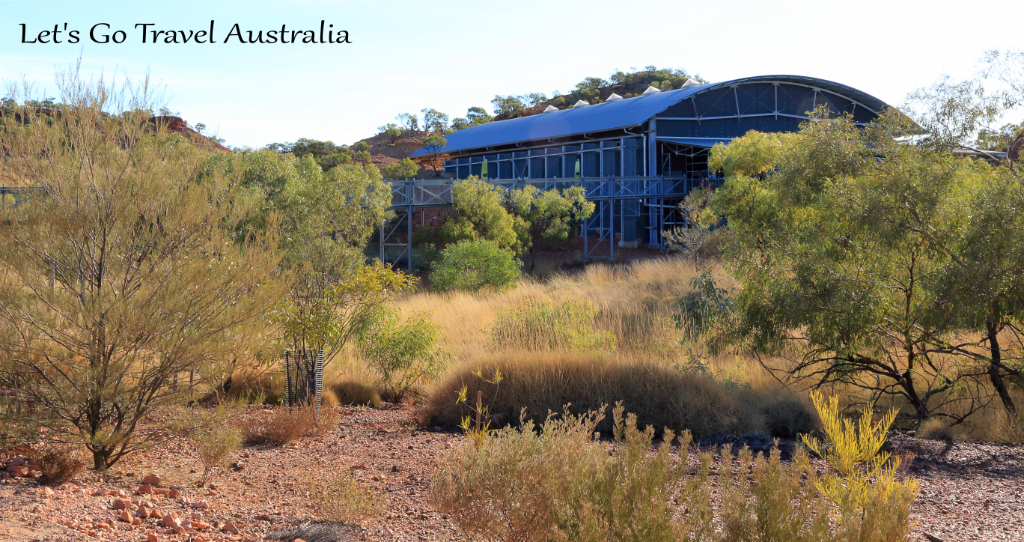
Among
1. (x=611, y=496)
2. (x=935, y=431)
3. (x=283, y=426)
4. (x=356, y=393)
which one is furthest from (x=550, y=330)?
(x=611, y=496)

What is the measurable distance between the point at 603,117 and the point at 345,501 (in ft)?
104

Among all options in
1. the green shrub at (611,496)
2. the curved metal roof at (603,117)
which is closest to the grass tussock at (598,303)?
the green shrub at (611,496)

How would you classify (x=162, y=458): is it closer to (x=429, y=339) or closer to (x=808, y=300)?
(x=429, y=339)

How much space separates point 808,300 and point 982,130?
148 inches

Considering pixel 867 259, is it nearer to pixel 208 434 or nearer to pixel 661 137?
pixel 208 434

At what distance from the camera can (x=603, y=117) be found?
35281mm

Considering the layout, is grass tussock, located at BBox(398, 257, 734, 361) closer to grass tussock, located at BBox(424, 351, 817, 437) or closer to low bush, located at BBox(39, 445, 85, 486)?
grass tussock, located at BBox(424, 351, 817, 437)

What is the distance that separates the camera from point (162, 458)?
6902mm

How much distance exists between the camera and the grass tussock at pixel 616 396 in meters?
8.64

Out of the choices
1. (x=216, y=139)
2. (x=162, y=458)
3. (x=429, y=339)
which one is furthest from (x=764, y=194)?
(x=162, y=458)

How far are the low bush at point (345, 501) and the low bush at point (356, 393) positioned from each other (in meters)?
4.58

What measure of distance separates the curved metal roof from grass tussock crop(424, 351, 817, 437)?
78.6 ft

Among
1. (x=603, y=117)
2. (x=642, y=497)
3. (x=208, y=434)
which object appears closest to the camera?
(x=642, y=497)

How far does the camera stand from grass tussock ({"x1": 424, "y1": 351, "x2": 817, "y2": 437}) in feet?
28.3
